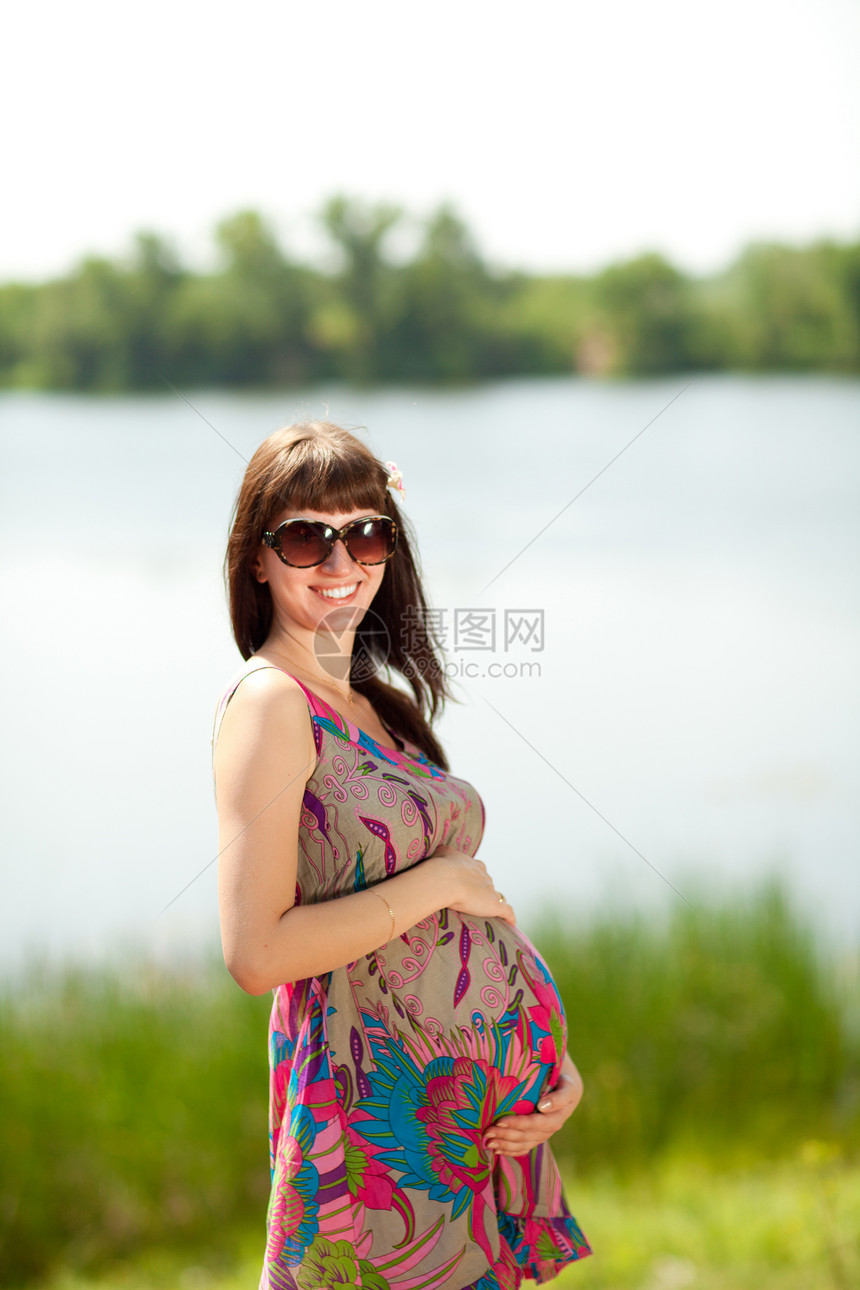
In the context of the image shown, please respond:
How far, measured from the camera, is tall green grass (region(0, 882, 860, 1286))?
12.3 feet

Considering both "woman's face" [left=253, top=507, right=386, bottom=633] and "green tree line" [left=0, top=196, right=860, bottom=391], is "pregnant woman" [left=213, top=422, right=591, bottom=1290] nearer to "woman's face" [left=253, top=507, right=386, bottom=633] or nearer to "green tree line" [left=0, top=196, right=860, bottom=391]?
"woman's face" [left=253, top=507, right=386, bottom=633]

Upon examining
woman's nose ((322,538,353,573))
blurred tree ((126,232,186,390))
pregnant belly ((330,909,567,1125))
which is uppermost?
blurred tree ((126,232,186,390))

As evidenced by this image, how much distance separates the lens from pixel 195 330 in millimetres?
8594

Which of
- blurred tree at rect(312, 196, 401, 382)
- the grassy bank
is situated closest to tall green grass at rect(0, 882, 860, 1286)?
the grassy bank

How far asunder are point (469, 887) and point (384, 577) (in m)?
0.57

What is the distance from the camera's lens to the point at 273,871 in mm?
1209

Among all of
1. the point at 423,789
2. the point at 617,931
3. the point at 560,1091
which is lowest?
the point at 617,931

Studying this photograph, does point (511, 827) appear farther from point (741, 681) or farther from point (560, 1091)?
point (560, 1091)

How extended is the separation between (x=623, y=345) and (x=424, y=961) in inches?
337

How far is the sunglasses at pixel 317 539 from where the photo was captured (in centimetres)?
139

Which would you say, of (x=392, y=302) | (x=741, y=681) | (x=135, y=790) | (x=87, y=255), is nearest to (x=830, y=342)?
(x=741, y=681)

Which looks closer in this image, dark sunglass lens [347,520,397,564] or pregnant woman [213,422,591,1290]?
pregnant woman [213,422,591,1290]

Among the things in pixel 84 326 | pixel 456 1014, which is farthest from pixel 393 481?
pixel 84 326

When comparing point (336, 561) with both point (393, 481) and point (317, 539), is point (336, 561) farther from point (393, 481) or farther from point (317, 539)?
point (393, 481)
